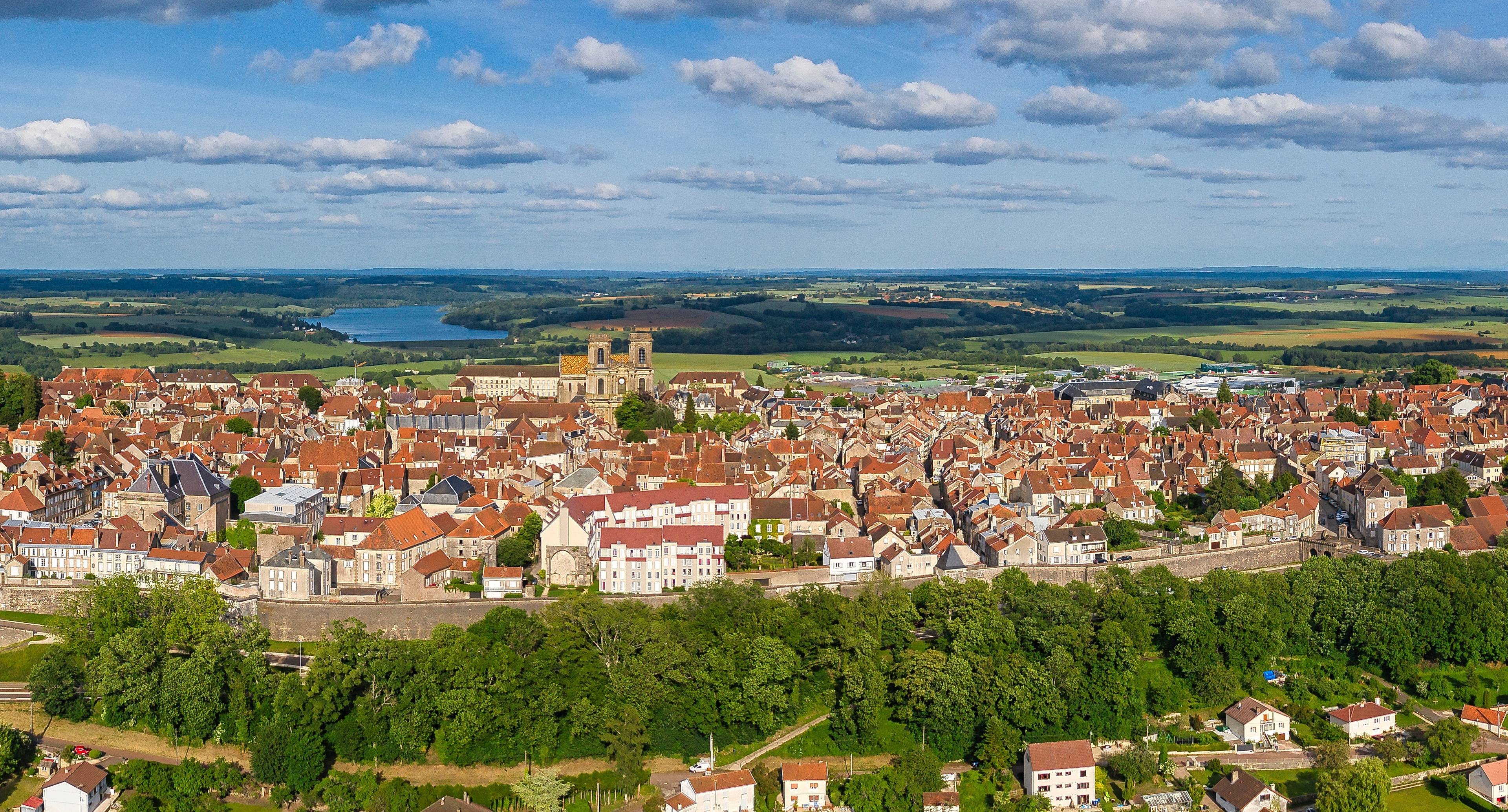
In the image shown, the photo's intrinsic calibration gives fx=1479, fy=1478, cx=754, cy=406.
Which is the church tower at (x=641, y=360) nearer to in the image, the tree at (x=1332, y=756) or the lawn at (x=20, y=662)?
the lawn at (x=20, y=662)

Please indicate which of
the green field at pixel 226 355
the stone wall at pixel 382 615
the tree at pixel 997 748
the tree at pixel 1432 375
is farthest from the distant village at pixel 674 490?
the green field at pixel 226 355

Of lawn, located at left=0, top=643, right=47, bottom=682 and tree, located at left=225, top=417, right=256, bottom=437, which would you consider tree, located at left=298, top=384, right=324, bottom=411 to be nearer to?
tree, located at left=225, top=417, right=256, bottom=437

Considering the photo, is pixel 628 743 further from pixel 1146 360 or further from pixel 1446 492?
pixel 1146 360

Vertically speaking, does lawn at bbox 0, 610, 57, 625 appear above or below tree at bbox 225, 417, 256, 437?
below

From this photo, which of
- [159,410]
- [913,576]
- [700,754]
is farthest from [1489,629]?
[159,410]

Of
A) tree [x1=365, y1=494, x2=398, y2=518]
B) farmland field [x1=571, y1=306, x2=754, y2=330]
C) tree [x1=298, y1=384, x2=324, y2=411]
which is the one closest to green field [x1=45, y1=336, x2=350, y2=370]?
farmland field [x1=571, y1=306, x2=754, y2=330]

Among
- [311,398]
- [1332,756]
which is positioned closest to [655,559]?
[1332,756]
